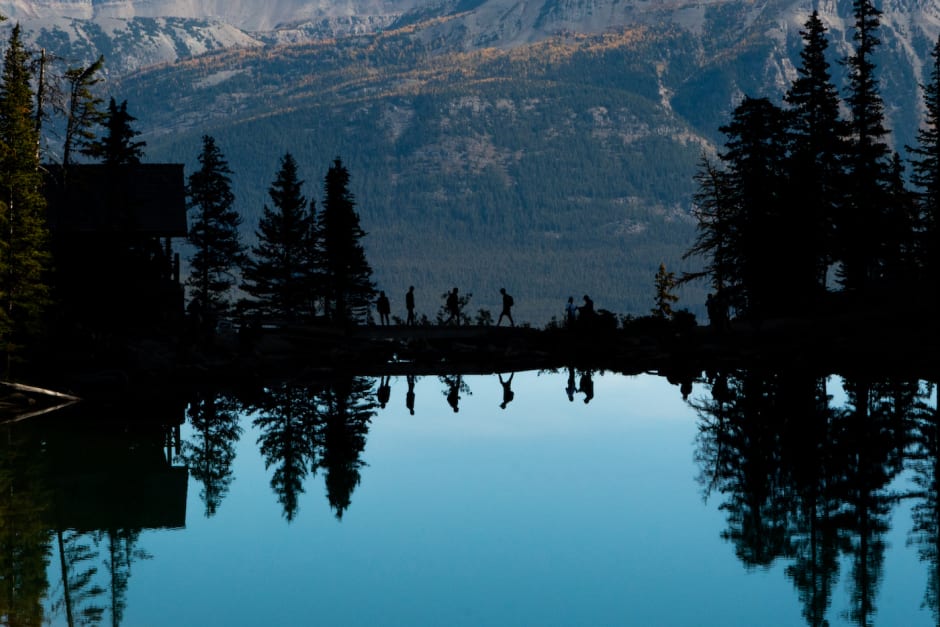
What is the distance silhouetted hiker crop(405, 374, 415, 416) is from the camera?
151 feet

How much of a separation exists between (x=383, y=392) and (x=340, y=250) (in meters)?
36.5

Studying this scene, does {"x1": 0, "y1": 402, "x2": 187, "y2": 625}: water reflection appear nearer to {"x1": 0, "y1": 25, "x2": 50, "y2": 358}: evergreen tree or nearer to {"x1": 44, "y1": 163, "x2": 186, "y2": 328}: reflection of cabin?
{"x1": 0, "y1": 25, "x2": 50, "y2": 358}: evergreen tree

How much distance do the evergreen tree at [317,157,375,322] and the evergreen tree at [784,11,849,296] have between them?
77.9 ft

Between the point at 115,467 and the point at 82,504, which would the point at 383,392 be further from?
the point at 82,504

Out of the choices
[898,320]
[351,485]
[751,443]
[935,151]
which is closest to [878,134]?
[935,151]

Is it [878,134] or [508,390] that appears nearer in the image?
[508,390]

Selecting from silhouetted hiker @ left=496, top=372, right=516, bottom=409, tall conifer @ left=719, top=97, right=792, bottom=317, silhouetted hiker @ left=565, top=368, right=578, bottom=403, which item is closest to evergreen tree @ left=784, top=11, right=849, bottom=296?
tall conifer @ left=719, top=97, right=792, bottom=317

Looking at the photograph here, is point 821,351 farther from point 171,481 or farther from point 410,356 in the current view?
point 171,481

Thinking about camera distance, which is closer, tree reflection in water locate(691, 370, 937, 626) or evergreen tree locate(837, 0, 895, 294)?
tree reflection in water locate(691, 370, 937, 626)

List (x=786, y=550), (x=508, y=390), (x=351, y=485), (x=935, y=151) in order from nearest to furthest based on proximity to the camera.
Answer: (x=786, y=550) → (x=351, y=485) → (x=508, y=390) → (x=935, y=151)

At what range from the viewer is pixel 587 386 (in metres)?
51.2

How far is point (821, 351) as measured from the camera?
57.2 metres

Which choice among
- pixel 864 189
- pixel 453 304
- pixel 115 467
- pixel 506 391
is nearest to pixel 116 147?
pixel 453 304

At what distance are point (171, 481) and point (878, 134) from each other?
51.7 m
